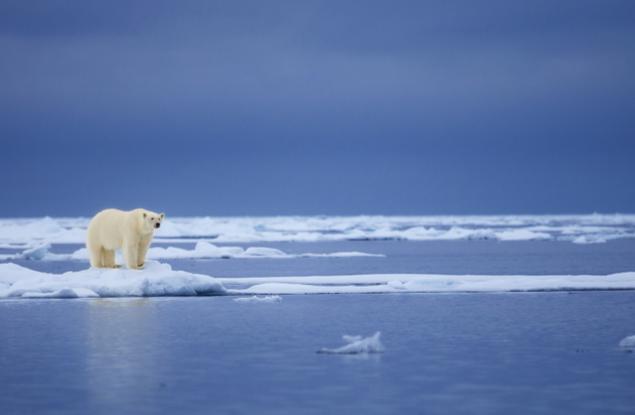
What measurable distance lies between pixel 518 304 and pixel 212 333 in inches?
195

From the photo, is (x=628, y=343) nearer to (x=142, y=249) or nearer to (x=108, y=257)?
(x=142, y=249)

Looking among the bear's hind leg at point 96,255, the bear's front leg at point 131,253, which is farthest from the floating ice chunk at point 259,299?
the bear's hind leg at point 96,255

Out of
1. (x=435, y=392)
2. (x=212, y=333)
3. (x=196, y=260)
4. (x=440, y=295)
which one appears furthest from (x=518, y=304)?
(x=196, y=260)

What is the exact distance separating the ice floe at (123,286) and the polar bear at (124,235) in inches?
27.3

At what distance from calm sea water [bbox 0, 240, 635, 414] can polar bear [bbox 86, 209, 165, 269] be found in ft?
5.67

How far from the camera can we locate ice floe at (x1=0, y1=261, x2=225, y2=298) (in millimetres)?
15906

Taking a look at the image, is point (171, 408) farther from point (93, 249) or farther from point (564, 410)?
point (93, 249)

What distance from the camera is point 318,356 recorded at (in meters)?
9.47

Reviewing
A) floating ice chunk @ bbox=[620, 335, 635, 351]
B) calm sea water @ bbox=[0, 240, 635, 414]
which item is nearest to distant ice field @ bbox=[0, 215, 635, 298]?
calm sea water @ bbox=[0, 240, 635, 414]

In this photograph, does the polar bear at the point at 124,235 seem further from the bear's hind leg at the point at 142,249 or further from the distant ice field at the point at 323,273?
the distant ice field at the point at 323,273

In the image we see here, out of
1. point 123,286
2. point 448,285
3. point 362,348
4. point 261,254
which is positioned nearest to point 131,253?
point 123,286

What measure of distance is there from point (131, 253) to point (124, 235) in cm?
38

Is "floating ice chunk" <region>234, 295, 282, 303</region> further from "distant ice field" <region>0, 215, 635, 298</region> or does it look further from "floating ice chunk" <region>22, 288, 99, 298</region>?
"floating ice chunk" <region>22, 288, 99, 298</region>

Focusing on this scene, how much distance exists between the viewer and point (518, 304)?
1435 centimetres
